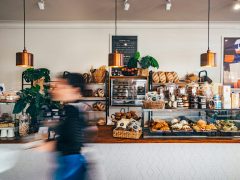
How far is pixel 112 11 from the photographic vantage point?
15.8 feet

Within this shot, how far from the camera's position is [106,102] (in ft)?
17.5

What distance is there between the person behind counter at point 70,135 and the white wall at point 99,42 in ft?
12.4

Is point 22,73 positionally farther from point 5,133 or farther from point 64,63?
point 5,133

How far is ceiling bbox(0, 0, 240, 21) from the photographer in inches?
170

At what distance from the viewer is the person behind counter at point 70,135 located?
1888mm

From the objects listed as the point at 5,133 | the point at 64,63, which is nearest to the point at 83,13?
the point at 64,63

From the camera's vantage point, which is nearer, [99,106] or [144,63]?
[144,63]

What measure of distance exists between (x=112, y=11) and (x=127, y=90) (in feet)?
5.64

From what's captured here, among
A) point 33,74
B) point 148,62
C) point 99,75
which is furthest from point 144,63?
point 33,74

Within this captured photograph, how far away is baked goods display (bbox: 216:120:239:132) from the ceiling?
2109mm

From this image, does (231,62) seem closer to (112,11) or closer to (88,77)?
(112,11)

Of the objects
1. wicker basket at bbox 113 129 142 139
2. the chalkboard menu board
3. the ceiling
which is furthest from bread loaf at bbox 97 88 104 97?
wicker basket at bbox 113 129 142 139

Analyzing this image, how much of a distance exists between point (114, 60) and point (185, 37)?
2.86 metres

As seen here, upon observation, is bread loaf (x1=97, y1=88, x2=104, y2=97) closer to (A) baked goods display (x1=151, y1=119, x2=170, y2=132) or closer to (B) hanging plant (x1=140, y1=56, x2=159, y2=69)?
(B) hanging plant (x1=140, y1=56, x2=159, y2=69)
